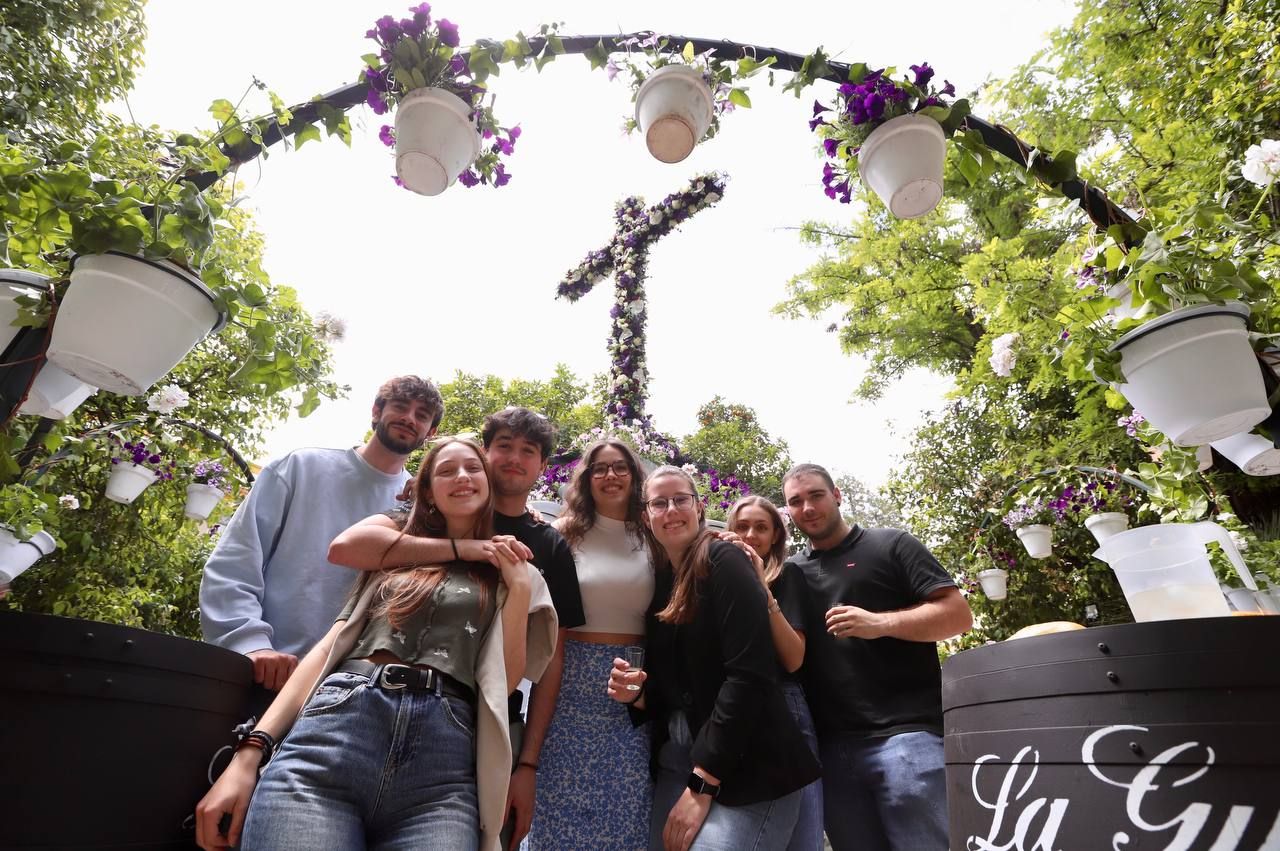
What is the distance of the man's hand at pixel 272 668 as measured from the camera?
1516 mm

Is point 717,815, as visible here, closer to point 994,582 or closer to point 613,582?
point 613,582

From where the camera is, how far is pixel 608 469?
2297 millimetres

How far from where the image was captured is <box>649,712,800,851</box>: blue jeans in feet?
5.43

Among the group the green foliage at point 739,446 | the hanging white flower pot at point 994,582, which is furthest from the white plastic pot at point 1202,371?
the green foliage at point 739,446

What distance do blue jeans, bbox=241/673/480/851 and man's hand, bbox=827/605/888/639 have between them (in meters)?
1.18

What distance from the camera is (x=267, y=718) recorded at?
55.9 inches

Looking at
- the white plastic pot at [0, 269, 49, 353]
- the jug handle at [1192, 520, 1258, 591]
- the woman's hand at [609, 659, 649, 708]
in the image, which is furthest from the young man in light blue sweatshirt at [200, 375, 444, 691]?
the jug handle at [1192, 520, 1258, 591]

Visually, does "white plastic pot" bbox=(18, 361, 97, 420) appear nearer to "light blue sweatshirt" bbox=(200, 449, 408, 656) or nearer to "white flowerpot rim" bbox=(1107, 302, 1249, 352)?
"light blue sweatshirt" bbox=(200, 449, 408, 656)

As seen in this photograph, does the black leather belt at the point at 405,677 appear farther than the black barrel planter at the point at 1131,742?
Yes

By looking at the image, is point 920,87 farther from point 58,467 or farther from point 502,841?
point 58,467

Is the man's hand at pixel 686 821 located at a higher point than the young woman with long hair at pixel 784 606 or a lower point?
lower

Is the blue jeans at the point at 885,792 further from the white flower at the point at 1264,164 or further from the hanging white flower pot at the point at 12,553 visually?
the hanging white flower pot at the point at 12,553

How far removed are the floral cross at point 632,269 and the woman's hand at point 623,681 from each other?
9.73 ft

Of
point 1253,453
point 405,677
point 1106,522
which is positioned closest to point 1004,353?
point 1106,522
